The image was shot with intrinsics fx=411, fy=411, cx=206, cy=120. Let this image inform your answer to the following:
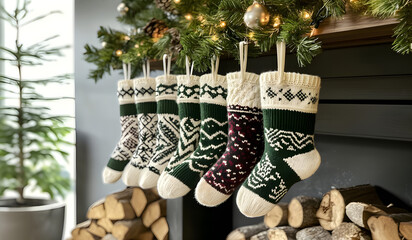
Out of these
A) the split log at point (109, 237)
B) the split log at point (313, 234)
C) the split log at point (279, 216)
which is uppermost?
the split log at point (279, 216)

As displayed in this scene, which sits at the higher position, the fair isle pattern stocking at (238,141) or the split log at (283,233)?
the fair isle pattern stocking at (238,141)

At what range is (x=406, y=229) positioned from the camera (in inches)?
40.5

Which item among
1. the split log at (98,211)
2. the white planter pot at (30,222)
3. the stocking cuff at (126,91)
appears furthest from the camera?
the white planter pot at (30,222)

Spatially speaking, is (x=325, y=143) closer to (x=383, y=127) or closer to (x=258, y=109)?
(x=383, y=127)

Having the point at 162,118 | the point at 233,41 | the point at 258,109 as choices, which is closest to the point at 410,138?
the point at 258,109

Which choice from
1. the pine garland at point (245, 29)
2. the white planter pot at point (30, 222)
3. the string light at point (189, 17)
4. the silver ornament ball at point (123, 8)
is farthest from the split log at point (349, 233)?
the white planter pot at point (30, 222)

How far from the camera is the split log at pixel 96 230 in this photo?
1911 mm

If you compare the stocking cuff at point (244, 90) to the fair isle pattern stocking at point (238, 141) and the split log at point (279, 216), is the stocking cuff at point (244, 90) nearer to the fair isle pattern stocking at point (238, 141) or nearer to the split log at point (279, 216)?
the fair isle pattern stocking at point (238, 141)

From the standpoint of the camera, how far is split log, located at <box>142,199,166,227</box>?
70.3 inches

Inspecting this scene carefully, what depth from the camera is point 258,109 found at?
1.14 metres

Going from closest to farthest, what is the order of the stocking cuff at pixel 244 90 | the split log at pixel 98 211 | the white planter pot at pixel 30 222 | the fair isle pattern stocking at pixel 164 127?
the stocking cuff at pixel 244 90, the fair isle pattern stocking at pixel 164 127, the split log at pixel 98 211, the white planter pot at pixel 30 222

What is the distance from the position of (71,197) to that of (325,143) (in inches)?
95.9

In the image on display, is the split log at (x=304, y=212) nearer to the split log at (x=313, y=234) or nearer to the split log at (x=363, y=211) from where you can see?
the split log at (x=313, y=234)

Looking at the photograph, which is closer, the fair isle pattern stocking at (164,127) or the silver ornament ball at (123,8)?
the fair isle pattern stocking at (164,127)
